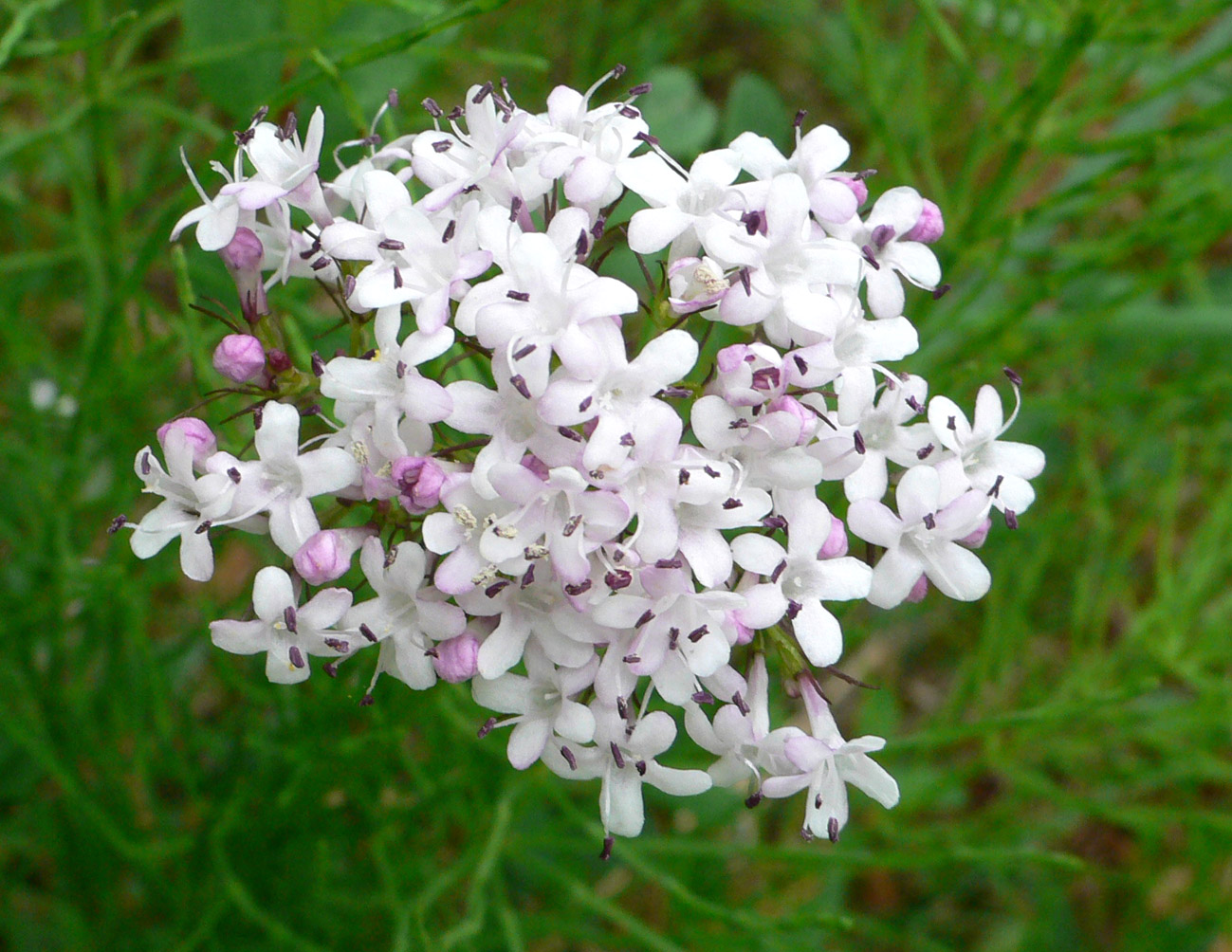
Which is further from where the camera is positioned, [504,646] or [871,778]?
[871,778]

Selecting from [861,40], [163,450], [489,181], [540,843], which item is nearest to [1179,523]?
[861,40]

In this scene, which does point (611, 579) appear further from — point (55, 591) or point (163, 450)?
point (55, 591)

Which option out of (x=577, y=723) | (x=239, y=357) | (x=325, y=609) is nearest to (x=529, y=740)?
(x=577, y=723)

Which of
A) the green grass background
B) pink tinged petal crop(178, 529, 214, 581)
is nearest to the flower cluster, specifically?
pink tinged petal crop(178, 529, 214, 581)

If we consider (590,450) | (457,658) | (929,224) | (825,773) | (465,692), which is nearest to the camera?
(590,450)

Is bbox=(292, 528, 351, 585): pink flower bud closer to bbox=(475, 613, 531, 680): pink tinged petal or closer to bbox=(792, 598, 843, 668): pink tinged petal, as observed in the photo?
bbox=(475, 613, 531, 680): pink tinged petal

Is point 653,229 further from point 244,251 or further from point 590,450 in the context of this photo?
point 244,251
